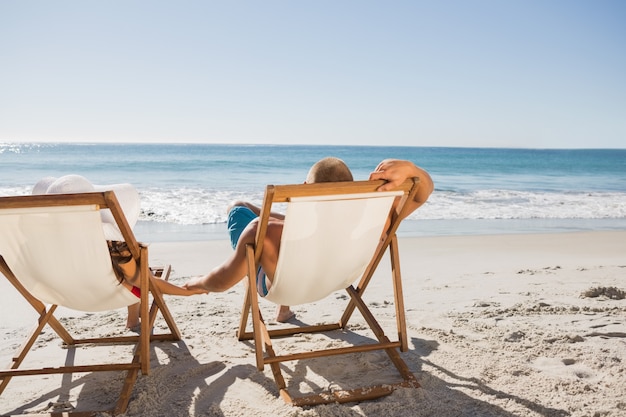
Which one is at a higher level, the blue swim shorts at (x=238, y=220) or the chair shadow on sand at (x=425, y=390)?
the blue swim shorts at (x=238, y=220)

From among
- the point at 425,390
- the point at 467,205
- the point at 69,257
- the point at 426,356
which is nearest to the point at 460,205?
the point at 467,205

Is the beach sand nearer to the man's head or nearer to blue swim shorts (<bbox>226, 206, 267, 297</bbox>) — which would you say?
blue swim shorts (<bbox>226, 206, 267, 297</bbox>)

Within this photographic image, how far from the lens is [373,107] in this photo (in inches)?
1483

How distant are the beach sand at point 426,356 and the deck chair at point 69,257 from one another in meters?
0.23

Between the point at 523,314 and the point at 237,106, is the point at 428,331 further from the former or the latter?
the point at 237,106

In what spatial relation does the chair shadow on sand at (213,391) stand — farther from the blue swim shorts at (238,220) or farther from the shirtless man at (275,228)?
the blue swim shorts at (238,220)

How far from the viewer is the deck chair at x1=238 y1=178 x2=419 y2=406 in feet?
7.14

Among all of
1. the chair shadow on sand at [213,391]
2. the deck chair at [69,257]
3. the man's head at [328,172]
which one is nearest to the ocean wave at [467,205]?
the chair shadow on sand at [213,391]

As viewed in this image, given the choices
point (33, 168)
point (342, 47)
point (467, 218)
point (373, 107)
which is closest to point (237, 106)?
point (373, 107)

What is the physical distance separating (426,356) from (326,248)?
915 millimetres

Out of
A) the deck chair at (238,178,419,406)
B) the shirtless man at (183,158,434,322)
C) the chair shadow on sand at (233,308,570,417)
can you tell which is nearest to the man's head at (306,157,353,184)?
the shirtless man at (183,158,434,322)

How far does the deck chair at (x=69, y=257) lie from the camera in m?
1.97

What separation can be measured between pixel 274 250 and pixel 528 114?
40.7 meters

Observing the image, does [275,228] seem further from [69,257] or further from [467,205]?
[467,205]
